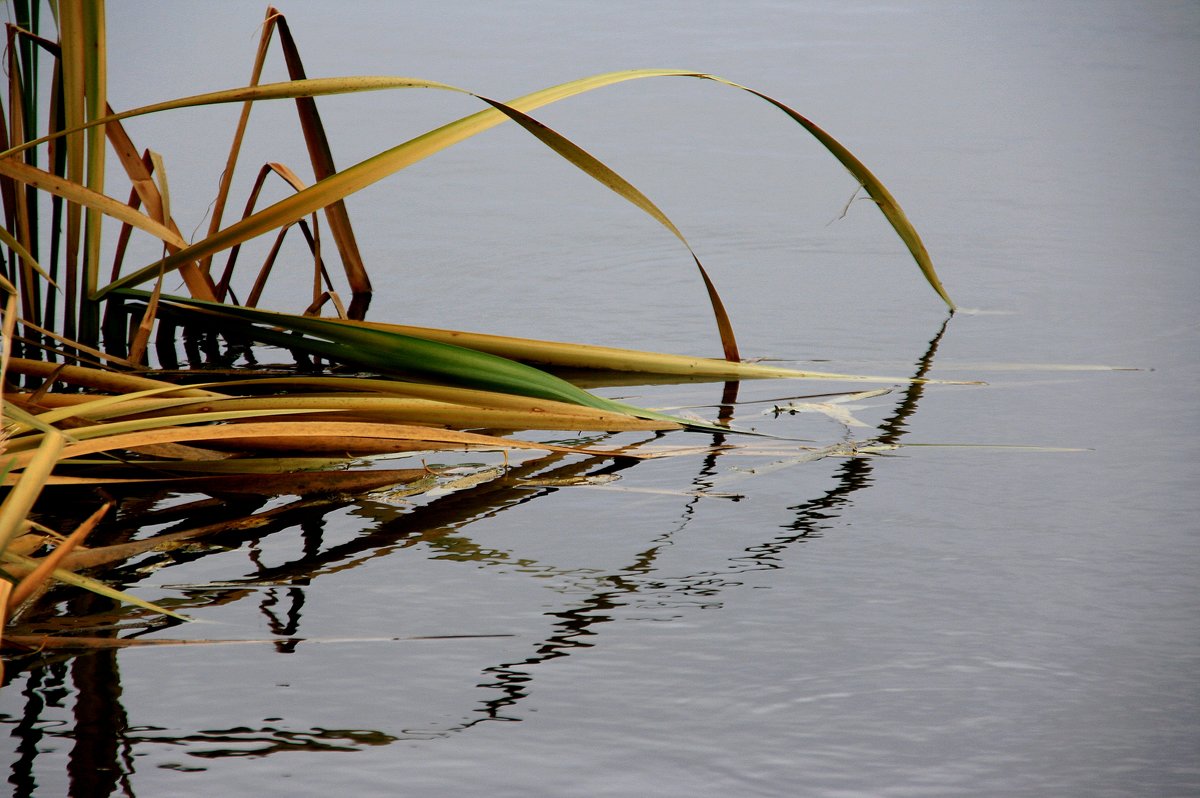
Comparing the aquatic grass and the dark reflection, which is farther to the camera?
the aquatic grass

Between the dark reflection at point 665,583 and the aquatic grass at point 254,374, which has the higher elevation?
the aquatic grass at point 254,374

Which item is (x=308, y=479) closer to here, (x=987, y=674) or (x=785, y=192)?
(x=987, y=674)

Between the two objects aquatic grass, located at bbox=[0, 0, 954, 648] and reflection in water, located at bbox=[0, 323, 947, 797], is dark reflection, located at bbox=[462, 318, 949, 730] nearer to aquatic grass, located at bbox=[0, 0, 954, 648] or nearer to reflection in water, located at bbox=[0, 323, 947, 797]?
reflection in water, located at bbox=[0, 323, 947, 797]

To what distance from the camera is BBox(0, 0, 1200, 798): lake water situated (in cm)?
64

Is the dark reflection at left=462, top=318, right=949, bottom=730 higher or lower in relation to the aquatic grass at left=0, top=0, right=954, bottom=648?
lower

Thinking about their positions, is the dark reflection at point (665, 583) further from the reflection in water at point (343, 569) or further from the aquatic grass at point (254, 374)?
the aquatic grass at point (254, 374)

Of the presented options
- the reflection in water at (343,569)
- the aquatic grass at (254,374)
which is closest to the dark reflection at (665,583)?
the reflection in water at (343,569)

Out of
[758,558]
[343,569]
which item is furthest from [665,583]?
[343,569]

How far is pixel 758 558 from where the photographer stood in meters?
0.86

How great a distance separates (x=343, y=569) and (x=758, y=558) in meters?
0.27

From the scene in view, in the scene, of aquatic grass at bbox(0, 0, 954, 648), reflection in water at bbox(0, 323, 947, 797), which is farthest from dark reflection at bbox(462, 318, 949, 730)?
aquatic grass at bbox(0, 0, 954, 648)

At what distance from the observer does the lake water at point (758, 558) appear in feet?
2.11

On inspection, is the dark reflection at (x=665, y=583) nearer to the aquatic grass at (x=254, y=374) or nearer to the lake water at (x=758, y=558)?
the lake water at (x=758, y=558)

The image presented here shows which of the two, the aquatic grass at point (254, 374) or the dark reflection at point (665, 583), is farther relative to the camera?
the aquatic grass at point (254, 374)
